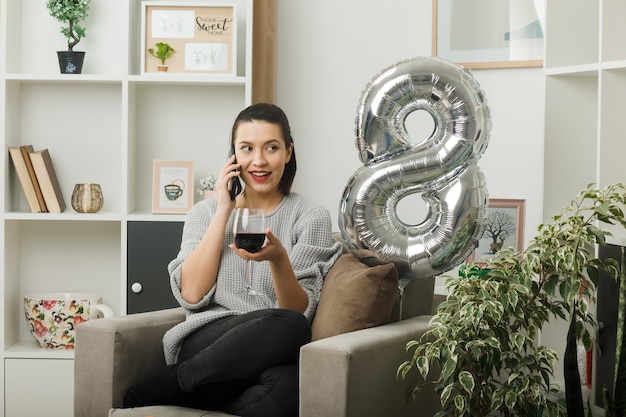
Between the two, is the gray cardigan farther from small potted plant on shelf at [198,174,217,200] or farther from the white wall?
the white wall

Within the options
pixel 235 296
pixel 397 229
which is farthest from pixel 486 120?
pixel 235 296

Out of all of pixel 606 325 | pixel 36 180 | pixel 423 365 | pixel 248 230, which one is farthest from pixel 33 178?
pixel 606 325

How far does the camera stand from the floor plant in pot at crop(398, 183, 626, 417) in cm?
203

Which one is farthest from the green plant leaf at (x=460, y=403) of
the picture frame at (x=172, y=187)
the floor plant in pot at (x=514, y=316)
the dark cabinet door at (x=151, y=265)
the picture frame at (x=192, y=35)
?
the picture frame at (x=192, y=35)

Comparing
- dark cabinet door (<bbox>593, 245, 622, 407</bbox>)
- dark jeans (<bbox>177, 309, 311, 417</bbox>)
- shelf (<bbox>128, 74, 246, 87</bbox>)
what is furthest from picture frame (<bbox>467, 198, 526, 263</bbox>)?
dark jeans (<bbox>177, 309, 311, 417</bbox>)

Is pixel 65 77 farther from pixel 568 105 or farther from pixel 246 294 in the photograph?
pixel 568 105

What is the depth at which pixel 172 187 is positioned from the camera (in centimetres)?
326

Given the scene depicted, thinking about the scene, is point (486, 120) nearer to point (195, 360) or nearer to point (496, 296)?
point (496, 296)

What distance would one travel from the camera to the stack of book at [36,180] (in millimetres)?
3242

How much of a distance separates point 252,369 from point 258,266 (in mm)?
425

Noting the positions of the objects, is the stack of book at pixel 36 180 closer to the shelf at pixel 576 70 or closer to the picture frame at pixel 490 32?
the picture frame at pixel 490 32

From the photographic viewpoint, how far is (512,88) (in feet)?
10.5

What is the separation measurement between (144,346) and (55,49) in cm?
161

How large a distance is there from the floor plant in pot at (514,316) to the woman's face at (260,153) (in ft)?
2.15
